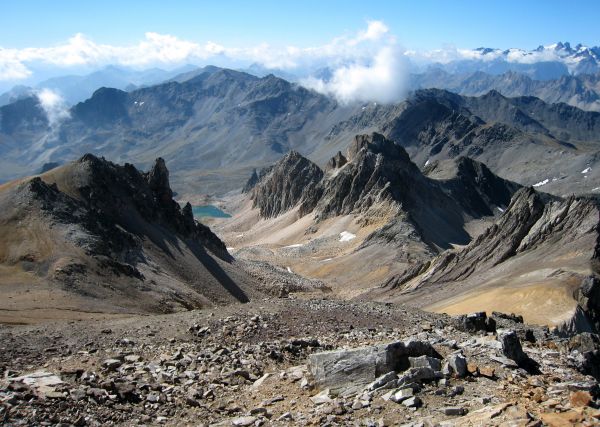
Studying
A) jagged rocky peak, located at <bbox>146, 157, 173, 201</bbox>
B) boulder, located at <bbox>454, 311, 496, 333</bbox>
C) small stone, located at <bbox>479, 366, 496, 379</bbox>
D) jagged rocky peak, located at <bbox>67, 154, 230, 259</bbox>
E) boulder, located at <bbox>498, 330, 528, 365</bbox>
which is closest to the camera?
small stone, located at <bbox>479, 366, 496, 379</bbox>

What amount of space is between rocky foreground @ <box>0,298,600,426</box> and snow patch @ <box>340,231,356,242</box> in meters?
100

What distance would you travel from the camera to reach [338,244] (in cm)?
13162

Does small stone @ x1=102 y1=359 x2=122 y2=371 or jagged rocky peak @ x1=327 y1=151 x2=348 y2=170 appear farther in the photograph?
jagged rocky peak @ x1=327 y1=151 x2=348 y2=170

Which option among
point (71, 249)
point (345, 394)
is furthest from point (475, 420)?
point (71, 249)

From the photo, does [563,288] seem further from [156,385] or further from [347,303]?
[156,385]

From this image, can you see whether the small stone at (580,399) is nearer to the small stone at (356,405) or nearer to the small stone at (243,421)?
the small stone at (356,405)

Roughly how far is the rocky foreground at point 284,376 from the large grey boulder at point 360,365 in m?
0.04

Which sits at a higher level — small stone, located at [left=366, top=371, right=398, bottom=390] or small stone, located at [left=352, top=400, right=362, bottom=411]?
small stone, located at [left=366, top=371, right=398, bottom=390]

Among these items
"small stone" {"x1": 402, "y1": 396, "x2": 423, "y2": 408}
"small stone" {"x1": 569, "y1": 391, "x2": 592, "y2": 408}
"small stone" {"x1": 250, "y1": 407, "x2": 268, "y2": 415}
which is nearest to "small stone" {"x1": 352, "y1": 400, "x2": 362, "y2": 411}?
"small stone" {"x1": 402, "y1": 396, "x2": 423, "y2": 408}

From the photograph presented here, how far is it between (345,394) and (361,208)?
124852 mm

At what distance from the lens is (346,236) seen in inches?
5354

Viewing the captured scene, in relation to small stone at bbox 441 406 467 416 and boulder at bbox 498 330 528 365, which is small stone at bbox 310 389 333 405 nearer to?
small stone at bbox 441 406 467 416

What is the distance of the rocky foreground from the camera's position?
20422 mm

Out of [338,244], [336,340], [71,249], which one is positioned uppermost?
[71,249]
